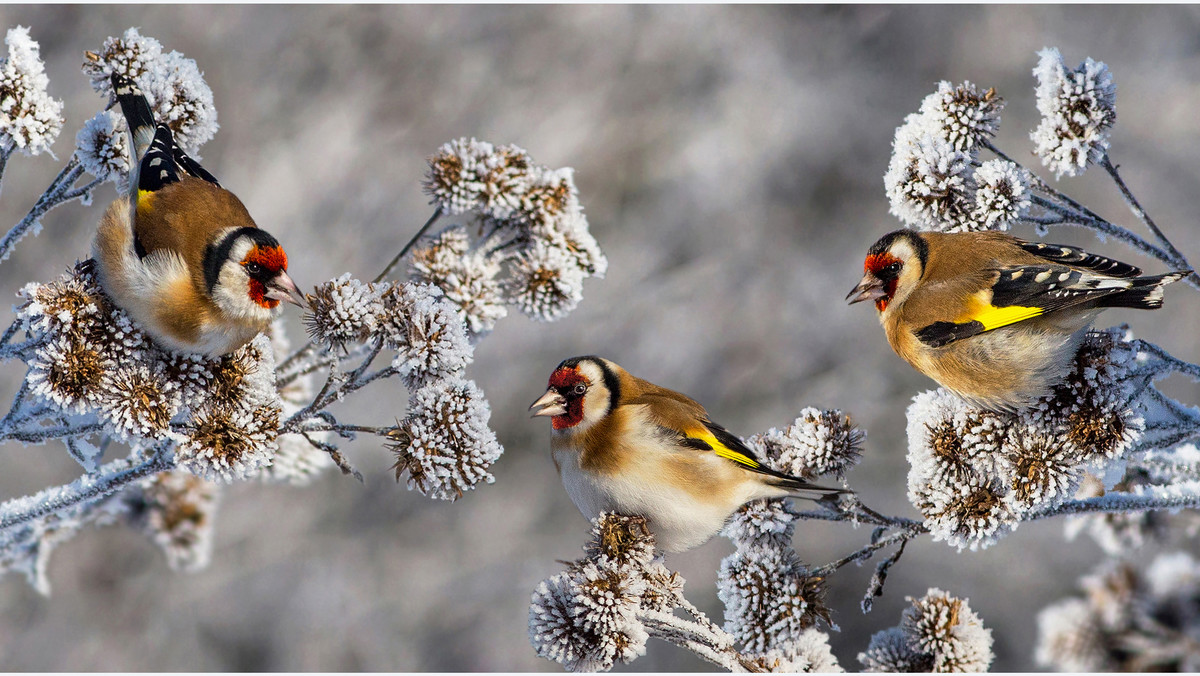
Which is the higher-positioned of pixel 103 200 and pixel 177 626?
pixel 103 200

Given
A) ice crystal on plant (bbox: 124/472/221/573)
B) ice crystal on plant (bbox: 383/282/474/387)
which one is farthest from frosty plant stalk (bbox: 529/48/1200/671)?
ice crystal on plant (bbox: 124/472/221/573)

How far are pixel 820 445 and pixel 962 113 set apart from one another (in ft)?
2.07

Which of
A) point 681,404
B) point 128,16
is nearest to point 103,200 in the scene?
point 128,16

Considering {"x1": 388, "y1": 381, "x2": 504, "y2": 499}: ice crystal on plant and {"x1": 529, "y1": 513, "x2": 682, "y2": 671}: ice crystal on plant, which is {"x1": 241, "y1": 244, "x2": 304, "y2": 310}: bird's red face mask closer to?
{"x1": 388, "y1": 381, "x2": 504, "y2": 499}: ice crystal on plant

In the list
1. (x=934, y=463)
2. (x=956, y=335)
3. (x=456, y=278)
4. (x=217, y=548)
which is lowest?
(x=934, y=463)

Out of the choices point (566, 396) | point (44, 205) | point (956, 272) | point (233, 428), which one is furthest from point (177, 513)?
point (956, 272)

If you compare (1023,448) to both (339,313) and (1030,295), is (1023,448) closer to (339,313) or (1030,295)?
(1030,295)

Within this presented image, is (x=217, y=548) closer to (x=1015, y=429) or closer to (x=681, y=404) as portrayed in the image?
(x=681, y=404)

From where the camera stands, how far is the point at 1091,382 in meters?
1.32

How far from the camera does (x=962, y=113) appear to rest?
146 cm

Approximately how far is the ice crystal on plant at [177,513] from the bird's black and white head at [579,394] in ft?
4.42

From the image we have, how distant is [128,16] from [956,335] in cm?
399

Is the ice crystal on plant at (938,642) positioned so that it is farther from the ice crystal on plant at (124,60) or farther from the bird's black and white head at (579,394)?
the ice crystal on plant at (124,60)

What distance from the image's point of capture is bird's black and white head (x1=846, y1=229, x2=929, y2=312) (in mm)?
1444
